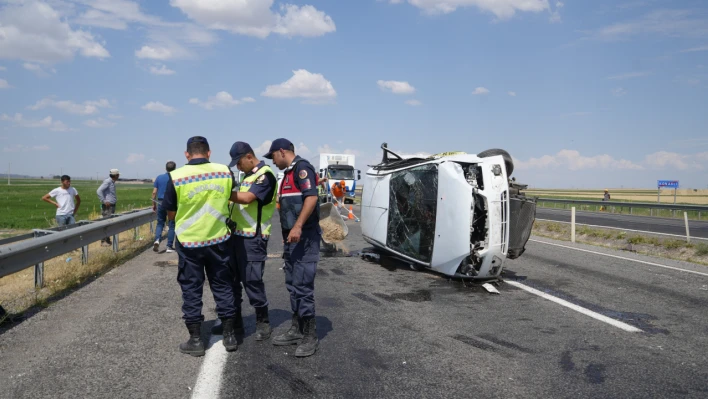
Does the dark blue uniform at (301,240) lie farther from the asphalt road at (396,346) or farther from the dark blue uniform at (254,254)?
the asphalt road at (396,346)

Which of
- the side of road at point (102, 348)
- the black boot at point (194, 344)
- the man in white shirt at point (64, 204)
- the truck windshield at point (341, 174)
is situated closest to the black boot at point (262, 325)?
the black boot at point (194, 344)

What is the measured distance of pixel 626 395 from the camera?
12.3ft

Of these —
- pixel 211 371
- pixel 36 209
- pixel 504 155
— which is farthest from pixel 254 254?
pixel 36 209

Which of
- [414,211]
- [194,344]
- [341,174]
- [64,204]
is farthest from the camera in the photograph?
[341,174]

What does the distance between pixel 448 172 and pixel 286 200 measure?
3355 mm

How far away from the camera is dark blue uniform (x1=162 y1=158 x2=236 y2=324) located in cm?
471

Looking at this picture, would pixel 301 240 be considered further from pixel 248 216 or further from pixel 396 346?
pixel 396 346

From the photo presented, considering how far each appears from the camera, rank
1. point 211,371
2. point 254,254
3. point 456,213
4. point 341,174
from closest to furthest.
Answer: point 211,371 < point 254,254 < point 456,213 < point 341,174

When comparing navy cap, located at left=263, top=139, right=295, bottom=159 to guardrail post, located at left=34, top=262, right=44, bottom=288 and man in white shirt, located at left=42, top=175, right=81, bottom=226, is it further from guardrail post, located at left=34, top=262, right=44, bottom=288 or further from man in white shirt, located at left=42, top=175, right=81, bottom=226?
man in white shirt, located at left=42, top=175, right=81, bottom=226

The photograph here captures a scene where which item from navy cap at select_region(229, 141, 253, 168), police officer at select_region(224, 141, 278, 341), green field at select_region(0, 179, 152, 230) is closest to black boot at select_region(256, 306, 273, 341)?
police officer at select_region(224, 141, 278, 341)

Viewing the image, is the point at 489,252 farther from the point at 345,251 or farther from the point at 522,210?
the point at 345,251

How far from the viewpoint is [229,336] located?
4.79 m

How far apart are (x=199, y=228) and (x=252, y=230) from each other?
0.55 m

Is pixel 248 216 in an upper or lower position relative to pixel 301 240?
upper
